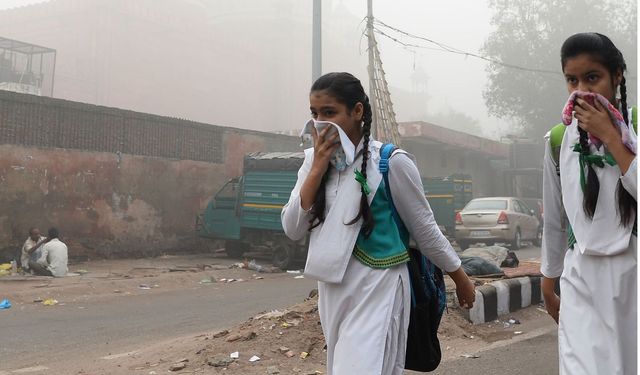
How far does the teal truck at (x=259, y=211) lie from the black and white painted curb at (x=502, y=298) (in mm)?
5717

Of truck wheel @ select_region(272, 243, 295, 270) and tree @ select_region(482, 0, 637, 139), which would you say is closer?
truck wheel @ select_region(272, 243, 295, 270)

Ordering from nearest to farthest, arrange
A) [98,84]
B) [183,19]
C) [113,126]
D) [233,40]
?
[113,126] < [98,84] < [183,19] < [233,40]

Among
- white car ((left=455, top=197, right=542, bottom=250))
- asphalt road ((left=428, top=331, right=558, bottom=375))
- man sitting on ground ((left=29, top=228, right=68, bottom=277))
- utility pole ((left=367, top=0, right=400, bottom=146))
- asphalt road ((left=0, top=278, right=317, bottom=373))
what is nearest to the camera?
asphalt road ((left=428, top=331, right=558, bottom=375))

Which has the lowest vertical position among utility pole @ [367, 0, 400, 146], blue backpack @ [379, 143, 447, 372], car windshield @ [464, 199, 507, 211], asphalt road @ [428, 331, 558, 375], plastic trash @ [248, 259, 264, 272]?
plastic trash @ [248, 259, 264, 272]

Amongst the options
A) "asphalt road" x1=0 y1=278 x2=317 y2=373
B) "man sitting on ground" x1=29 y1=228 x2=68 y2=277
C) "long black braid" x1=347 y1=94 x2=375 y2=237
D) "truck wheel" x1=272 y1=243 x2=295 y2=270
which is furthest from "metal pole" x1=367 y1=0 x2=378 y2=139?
"long black braid" x1=347 y1=94 x2=375 y2=237

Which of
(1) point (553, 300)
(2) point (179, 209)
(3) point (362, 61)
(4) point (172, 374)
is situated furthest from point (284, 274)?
(3) point (362, 61)

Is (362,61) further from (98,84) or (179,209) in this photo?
(179,209)

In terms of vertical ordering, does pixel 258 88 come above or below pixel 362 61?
below

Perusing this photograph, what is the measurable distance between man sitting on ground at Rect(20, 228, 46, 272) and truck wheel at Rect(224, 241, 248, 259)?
4.46 metres

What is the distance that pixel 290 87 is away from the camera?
135 feet

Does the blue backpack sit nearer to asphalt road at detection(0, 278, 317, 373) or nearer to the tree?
asphalt road at detection(0, 278, 317, 373)

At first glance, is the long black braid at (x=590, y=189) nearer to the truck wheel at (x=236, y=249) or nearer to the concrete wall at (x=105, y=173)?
the concrete wall at (x=105, y=173)

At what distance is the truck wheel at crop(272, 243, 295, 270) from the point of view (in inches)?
495

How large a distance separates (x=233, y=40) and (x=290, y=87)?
5.22m
